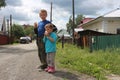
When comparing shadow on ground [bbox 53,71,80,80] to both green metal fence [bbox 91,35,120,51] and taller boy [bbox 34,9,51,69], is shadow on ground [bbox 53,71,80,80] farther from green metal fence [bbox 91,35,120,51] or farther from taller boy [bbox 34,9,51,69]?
green metal fence [bbox 91,35,120,51]

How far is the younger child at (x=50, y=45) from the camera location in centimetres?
892

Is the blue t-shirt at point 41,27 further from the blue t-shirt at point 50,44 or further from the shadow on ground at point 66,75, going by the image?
the shadow on ground at point 66,75

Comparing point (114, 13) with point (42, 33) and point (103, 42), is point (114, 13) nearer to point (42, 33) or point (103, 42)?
point (103, 42)

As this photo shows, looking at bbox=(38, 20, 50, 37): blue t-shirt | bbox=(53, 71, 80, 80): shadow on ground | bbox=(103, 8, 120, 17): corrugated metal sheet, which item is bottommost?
bbox=(53, 71, 80, 80): shadow on ground

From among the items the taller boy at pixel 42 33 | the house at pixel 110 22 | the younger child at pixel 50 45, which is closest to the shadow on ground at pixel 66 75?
the younger child at pixel 50 45

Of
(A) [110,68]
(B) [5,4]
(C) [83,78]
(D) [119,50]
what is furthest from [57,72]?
(B) [5,4]

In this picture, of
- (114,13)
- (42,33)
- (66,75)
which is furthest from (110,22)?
(66,75)

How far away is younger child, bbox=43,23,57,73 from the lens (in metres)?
8.92

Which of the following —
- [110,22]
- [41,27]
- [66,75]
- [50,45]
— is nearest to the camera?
[66,75]

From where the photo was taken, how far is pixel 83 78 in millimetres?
8273

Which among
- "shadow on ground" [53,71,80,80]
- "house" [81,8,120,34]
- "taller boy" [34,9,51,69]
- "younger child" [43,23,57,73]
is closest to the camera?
"shadow on ground" [53,71,80,80]

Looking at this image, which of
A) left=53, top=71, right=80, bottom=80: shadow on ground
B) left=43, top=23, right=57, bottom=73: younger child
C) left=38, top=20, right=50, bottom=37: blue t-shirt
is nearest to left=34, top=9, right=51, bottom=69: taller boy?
left=38, top=20, right=50, bottom=37: blue t-shirt

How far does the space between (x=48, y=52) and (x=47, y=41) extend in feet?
0.97

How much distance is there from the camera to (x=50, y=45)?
905 centimetres
